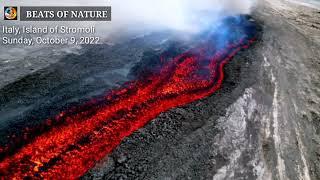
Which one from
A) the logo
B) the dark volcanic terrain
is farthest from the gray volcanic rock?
the logo

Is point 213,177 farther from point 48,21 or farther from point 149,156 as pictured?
point 48,21

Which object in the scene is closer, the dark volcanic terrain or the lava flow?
the lava flow

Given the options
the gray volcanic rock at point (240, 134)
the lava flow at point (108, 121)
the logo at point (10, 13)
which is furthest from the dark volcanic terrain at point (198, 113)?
the logo at point (10, 13)

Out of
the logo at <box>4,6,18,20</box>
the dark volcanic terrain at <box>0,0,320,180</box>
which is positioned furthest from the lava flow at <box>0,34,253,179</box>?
the logo at <box>4,6,18,20</box>

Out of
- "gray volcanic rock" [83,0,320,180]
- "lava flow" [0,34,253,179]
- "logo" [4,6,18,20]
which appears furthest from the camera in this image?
"logo" [4,6,18,20]

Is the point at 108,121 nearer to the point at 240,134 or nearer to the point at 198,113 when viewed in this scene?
the point at 198,113

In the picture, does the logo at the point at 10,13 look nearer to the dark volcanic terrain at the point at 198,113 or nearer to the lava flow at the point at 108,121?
the dark volcanic terrain at the point at 198,113

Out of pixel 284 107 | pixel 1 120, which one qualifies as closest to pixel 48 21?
pixel 1 120

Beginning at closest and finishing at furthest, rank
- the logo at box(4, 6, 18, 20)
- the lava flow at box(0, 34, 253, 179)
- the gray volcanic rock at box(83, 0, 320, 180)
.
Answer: the lava flow at box(0, 34, 253, 179) < the gray volcanic rock at box(83, 0, 320, 180) < the logo at box(4, 6, 18, 20)

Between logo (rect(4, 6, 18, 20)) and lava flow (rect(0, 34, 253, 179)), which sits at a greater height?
logo (rect(4, 6, 18, 20))

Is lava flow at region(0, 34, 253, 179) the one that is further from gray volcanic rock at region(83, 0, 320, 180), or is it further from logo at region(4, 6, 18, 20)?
logo at region(4, 6, 18, 20)

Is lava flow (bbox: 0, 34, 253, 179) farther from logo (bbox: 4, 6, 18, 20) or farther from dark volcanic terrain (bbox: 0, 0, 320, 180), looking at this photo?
logo (bbox: 4, 6, 18, 20)
